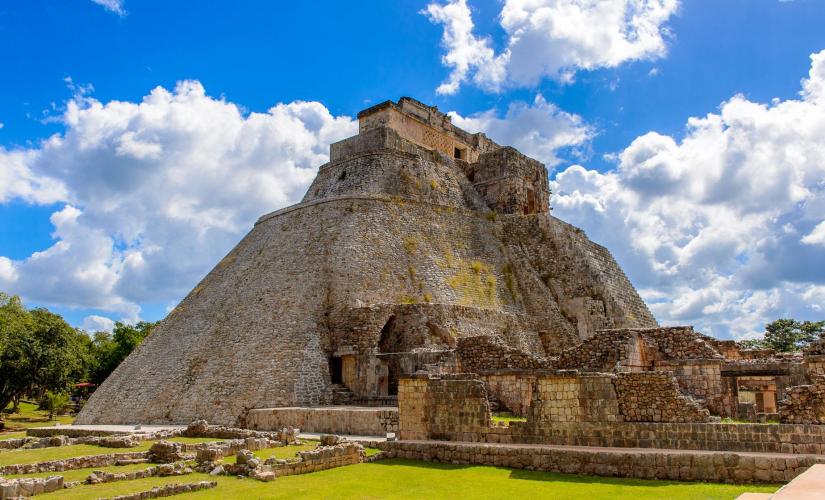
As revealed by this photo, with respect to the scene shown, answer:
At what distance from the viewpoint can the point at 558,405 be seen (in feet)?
42.8

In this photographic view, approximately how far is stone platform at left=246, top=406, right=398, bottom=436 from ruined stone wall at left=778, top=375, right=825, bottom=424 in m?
8.74

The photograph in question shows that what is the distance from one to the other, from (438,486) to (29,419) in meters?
38.8

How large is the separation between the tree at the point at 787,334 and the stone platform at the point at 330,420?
32521 millimetres

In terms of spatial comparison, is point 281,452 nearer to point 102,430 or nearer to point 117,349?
point 102,430

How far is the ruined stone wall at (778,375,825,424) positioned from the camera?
10.8 meters

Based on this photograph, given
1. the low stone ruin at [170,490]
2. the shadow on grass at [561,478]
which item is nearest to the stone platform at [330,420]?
the shadow on grass at [561,478]

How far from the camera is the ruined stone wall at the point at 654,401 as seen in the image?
1195 centimetres

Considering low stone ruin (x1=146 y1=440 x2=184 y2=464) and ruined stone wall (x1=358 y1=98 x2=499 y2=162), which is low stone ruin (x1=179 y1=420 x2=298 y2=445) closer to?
low stone ruin (x1=146 y1=440 x2=184 y2=464)

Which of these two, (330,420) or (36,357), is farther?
(36,357)

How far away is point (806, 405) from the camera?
428 inches

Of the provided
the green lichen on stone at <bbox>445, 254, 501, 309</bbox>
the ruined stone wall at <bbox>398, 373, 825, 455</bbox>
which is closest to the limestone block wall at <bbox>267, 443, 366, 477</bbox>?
the ruined stone wall at <bbox>398, 373, 825, 455</bbox>

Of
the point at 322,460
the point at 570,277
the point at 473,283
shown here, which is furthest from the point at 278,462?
the point at 570,277

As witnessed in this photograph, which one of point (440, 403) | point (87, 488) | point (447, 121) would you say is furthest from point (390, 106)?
point (87, 488)

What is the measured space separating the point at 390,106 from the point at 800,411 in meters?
30.2
